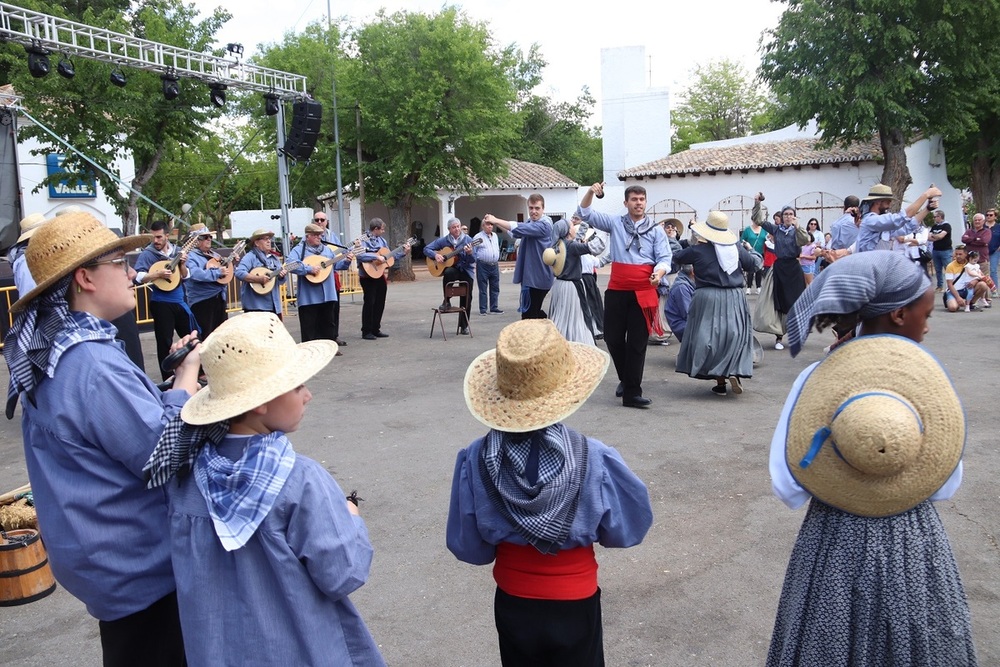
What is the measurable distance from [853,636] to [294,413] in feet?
5.34

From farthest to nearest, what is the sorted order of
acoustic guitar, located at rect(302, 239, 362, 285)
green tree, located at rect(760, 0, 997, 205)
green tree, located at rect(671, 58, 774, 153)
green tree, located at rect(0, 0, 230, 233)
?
green tree, located at rect(671, 58, 774, 153) → green tree, located at rect(760, 0, 997, 205) → green tree, located at rect(0, 0, 230, 233) → acoustic guitar, located at rect(302, 239, 362, 285)

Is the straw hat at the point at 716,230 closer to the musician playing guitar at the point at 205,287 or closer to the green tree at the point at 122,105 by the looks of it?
the musician playing guitar at the point at 205,287

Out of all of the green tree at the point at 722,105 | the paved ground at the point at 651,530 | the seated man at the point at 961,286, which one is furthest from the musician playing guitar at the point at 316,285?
the green tree at the point at 722,105

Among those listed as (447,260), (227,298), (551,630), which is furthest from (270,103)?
(551,630)

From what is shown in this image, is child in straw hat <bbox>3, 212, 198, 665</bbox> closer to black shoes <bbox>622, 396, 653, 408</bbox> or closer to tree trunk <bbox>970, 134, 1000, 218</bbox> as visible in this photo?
black shoes <bbox>622, 396, 653, 408</bbox>

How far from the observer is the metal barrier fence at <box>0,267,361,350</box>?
12953 mm

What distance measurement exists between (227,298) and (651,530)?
13083 millimetres

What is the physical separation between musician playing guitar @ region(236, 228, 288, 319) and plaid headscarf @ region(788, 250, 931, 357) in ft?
30.6

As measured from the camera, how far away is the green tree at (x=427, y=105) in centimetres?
2662

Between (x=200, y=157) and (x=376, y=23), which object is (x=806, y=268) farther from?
(x=200, y=157)

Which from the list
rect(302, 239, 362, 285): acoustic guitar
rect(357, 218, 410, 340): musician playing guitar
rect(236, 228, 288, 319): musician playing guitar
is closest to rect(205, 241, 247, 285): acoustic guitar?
rect(236, 228, 288, 319): musician playing guitar

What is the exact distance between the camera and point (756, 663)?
11.2ft

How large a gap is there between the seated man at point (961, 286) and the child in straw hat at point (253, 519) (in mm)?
14036

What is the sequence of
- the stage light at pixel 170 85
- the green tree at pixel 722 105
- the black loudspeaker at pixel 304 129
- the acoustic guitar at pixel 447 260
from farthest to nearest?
the green tree at pixel 722 105, the black loudspeaker at pixel 304 129, the stage light at pixel 170 85, the acoustic guitar at pixel 447 260
